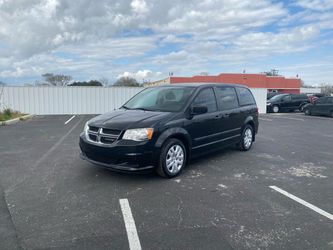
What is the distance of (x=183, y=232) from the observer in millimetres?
3354

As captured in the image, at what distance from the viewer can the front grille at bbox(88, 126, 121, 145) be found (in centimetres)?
490

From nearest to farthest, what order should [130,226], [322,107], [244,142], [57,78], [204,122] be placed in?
[130,226]
[204,122]
[244,142]
[322,107]
[57,78]

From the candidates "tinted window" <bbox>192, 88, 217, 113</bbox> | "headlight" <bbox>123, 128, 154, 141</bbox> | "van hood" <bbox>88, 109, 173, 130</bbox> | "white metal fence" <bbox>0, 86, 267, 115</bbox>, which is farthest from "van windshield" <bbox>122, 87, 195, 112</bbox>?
"white metal fence" <bbox>0, 86, 267, 115</bbox>

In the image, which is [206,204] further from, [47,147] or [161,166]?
[47,147]

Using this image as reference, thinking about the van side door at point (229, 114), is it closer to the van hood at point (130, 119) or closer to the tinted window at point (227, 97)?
the tinted window at point (227, 97)

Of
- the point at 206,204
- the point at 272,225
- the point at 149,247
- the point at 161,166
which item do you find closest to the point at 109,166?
the point at 161,166

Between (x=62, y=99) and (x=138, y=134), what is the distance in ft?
56.3

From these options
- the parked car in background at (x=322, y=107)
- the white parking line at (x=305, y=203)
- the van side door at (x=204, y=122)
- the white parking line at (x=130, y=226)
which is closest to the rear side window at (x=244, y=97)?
the van side door at (x=204, y=122)

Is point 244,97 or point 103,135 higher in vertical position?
point 244,97

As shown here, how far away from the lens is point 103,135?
16.5ft

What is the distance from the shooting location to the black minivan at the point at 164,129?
15.9 feet

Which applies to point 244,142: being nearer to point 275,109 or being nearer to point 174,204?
point 174,204

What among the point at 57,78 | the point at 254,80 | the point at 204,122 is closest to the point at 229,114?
the point at 204,122

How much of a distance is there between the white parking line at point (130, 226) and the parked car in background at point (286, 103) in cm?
2120
